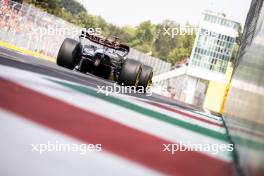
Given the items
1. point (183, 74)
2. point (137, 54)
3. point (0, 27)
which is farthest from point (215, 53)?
point (0, 27)

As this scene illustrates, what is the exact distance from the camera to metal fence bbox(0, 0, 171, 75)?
64.6ft

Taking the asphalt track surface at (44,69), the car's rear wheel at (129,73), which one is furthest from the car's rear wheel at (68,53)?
the car's rear wheel at (129,73)

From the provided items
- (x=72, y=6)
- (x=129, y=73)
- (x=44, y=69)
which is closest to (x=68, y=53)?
(x=129, y=73)

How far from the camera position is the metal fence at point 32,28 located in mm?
19688

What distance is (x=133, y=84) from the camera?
9047 millimetres

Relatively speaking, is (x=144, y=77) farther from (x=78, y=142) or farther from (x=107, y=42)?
(x=78, y=142)

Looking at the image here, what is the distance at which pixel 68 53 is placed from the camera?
9.41m

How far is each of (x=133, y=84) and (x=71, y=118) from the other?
6.22 meters

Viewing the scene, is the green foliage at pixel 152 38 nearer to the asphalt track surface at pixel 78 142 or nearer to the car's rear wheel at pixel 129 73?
the car's rear wheel at pixel 129 73

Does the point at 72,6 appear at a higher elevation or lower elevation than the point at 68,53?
higher

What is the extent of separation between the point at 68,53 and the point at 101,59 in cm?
80

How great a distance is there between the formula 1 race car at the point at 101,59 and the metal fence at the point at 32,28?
10.1m

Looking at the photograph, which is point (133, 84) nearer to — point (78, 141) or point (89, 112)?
point (89, 112)

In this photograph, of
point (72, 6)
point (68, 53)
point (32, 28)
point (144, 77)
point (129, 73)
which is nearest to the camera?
point (129, 73)
